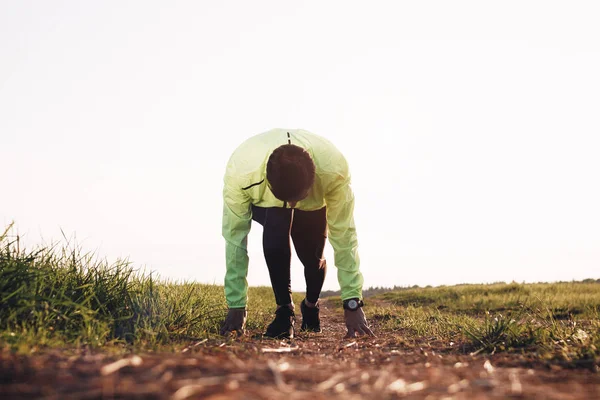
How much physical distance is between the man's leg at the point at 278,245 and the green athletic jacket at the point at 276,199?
7 cm

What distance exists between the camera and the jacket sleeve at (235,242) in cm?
436

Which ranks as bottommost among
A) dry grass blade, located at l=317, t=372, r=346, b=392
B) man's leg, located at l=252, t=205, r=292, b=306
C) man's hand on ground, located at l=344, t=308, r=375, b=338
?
dry grass blade, located at l=317, t=372, r=346, b=392

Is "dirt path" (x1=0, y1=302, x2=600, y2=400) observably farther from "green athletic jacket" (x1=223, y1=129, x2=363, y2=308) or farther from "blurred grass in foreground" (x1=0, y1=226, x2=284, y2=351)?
"green athletic jacket" (x1=223, y1=129, x2=363, y2=308)

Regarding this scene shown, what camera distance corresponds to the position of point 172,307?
379 cm

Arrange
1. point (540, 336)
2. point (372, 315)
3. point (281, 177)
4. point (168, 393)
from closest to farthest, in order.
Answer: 1. point (168, 393)
2. point (540, 336)
3. point (281, 177)
4. point (372, 315)

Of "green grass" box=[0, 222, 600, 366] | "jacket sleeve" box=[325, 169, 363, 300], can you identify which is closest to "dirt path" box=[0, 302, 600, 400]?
"green grass" box=[0, 222, 600, 366]

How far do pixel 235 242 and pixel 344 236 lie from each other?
0.89 metres

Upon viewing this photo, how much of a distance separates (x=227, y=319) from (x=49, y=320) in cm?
162

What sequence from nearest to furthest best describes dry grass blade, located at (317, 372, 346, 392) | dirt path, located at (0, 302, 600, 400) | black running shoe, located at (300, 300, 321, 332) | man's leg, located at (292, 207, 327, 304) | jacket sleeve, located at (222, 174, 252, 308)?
dirt path, located at (0, 302, 600, 400)
dry grass blade, located at (317, 372, 346, 392)
jacket sleeve, located at (222, 174, 252, 308)
man's leg, located at (292, 207, 327, 304)
black running shoe, located at (300, 300, 321, 332)

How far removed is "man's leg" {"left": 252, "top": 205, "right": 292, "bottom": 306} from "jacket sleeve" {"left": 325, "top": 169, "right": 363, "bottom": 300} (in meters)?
0.42

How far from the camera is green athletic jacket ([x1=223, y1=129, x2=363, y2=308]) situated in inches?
164

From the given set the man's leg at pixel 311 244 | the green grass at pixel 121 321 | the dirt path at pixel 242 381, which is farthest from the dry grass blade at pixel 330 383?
the man's leg at pixel 311 244

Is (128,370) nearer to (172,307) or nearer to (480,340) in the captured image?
(172,307)

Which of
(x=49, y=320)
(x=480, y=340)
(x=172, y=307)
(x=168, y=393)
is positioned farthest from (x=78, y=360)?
(x=480, y=340)
